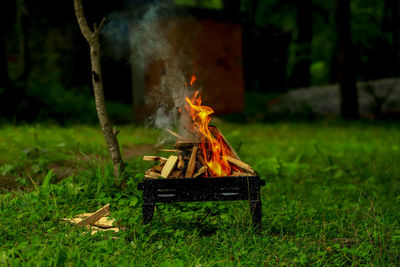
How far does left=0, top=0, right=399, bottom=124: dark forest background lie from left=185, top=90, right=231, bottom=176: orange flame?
273 cm

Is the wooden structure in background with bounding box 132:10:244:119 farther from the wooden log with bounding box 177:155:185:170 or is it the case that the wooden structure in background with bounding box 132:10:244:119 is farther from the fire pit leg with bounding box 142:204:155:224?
the fire pit leg with bounding box 142:204:155:224

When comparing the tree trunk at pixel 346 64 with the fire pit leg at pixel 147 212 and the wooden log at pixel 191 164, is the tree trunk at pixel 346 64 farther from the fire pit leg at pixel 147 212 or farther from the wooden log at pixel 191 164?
the fire pit leg at pixel 147 212

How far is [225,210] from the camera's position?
4898 mm

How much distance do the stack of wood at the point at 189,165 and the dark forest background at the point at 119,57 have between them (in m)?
3.11

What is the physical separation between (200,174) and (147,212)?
1.99 ft

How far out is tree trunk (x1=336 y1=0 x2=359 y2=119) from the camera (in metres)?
16.1

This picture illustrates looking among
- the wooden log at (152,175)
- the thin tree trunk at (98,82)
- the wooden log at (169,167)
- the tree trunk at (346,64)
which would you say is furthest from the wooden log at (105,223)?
the tree trunk at (346,64)

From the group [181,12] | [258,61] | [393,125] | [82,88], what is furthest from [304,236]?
[258,61]

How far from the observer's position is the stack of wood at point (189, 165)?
420 centimetres

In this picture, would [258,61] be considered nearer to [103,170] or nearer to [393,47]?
[393,47]

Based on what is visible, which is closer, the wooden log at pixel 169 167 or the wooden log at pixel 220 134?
the wooden log at pixel 169 167

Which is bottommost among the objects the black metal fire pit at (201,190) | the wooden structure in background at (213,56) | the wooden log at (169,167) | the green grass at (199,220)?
the green grass at (199,220)

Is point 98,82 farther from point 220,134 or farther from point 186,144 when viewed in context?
point 220,134

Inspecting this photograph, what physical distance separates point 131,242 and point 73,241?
1.61 feet
